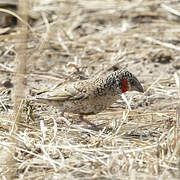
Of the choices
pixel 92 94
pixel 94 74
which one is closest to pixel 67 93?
pixel 92 94

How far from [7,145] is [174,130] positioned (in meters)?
1.62

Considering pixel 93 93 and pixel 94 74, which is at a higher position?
pixel 94 74

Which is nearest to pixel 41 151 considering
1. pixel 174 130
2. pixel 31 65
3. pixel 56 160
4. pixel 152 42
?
pixel 56 160

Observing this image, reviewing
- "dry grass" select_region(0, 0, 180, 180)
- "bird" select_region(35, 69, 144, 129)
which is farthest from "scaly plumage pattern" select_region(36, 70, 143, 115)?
"dry grass" select_region(0, 0, 180, 180)

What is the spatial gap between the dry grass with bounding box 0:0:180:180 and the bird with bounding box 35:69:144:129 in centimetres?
21

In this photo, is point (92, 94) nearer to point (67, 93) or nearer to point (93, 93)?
point (93, 93)

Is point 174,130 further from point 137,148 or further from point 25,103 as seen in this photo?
point 25,103

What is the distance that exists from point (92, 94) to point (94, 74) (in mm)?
2066

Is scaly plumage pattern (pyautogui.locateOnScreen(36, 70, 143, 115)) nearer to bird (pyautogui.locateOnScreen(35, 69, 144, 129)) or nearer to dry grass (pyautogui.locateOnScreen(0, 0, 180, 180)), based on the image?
bird (pyautogui.locateOnScreen(35, 69, 144, 129))

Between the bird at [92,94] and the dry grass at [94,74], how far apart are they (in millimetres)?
212

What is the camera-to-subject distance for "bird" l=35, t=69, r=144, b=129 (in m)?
5.45

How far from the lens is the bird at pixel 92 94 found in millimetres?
5445

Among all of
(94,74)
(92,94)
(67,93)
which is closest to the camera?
(92,94)

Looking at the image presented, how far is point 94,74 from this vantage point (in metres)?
7.48
